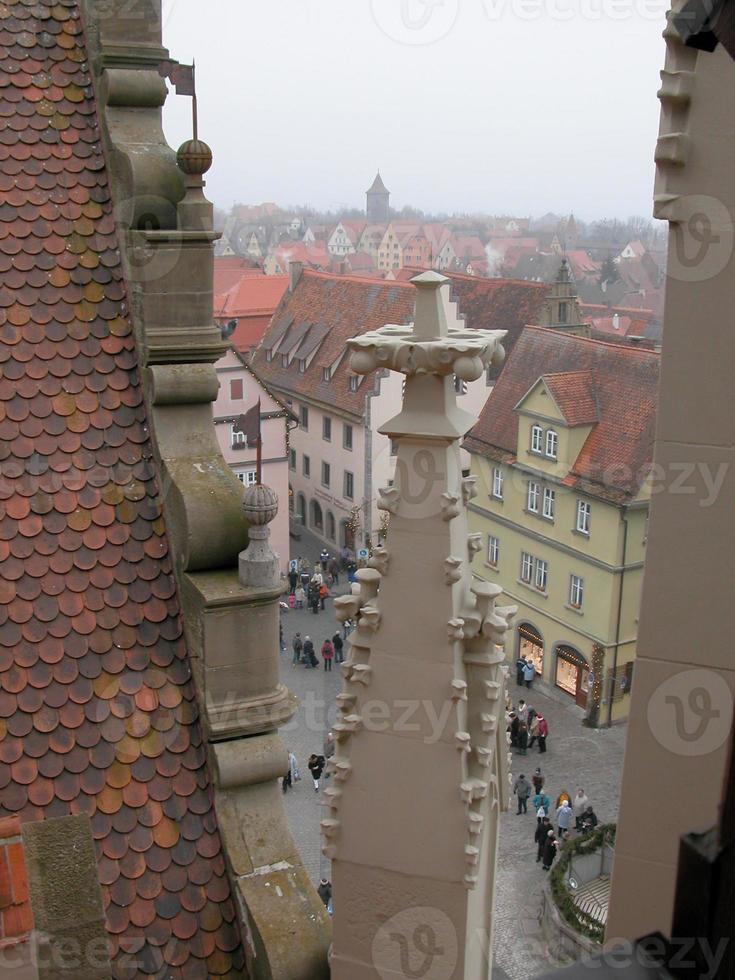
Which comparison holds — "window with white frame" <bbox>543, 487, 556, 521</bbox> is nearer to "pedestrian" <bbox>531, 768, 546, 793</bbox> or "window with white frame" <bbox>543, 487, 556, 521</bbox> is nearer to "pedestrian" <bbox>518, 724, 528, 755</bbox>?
"pedestrian" <bbox>518, 724, 528, 755</bbox>

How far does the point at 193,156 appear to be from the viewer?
7.14 meters

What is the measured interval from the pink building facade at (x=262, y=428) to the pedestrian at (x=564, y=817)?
1255 centimetres

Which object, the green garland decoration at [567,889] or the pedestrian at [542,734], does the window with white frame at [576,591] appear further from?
the green garland decoration at [567,889]

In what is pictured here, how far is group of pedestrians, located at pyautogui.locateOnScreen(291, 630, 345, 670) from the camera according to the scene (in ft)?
110

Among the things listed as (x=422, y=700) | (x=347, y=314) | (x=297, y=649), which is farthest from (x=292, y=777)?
(x=347, y=314)

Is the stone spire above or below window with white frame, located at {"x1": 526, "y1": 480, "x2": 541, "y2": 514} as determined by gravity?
above

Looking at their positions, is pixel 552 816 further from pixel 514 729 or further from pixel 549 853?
pixel 514 729

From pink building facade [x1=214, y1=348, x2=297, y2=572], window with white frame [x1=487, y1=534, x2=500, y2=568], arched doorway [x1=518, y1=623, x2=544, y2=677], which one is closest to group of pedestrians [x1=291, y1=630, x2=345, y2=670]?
pink building facade [x1=214, y1=348, x2=297, y2=572]

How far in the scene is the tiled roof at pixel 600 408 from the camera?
101ft

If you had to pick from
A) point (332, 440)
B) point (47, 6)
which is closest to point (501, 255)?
point (332, 440)

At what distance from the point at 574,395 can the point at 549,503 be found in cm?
323

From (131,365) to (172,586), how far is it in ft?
5.01

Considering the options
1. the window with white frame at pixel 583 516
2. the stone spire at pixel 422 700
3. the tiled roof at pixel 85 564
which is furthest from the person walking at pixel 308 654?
A: the stone spire at pixel 422 700

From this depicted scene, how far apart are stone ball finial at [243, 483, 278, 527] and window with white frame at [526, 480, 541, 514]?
27.6m
